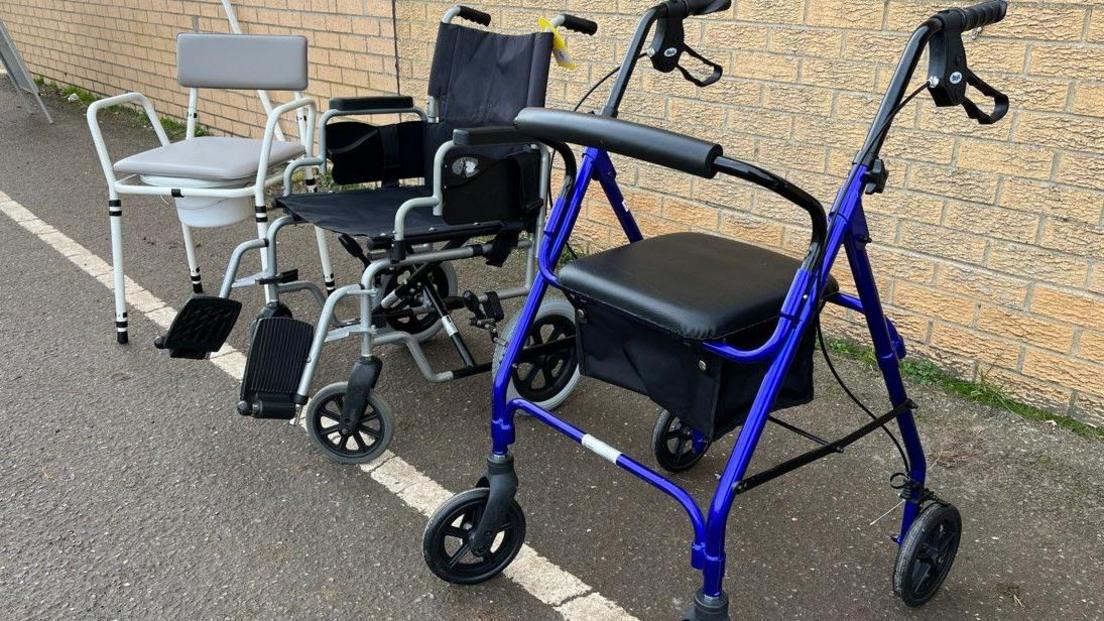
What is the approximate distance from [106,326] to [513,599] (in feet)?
8.54

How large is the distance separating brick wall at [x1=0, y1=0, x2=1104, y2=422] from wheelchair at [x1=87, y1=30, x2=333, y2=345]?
1.37 metres

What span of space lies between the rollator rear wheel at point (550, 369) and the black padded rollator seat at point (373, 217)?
356 millimetres

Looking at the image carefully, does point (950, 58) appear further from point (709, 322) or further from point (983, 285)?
point (983, 285)

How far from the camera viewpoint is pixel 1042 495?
2779 mm

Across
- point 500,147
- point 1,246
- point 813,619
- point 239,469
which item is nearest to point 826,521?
point 813,619

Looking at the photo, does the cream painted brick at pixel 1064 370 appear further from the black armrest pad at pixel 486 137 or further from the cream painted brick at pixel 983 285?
the black armrest pad at pixel 486 137

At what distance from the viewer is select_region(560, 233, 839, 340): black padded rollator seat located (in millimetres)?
1916

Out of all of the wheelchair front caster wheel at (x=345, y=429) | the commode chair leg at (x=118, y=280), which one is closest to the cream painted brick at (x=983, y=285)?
the wheelchair front caster wheel at (x=345, y=429)

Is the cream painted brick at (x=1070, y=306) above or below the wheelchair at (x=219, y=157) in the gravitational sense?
below

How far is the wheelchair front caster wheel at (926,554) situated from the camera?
7.14 feet

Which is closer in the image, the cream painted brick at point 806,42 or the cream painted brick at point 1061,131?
the cream painted brick at point 1061,131

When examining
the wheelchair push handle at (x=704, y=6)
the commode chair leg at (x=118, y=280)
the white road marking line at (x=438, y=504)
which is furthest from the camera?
the commode chair leg at (x=118, y=280)

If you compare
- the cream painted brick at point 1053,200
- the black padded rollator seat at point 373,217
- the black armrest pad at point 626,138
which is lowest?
the black padded rollator seat at point 373,217

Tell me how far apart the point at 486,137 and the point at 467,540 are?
1031 millimetres
